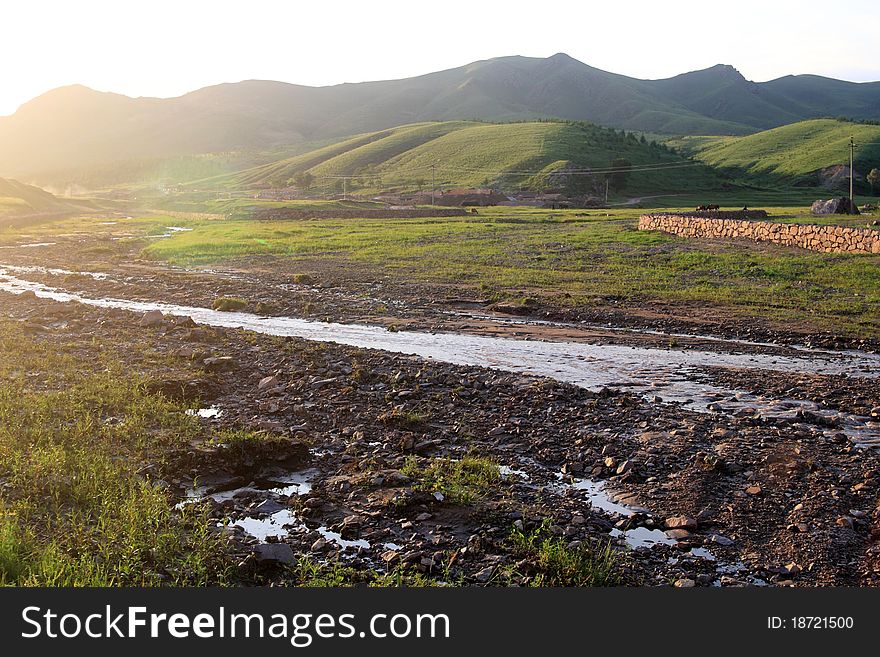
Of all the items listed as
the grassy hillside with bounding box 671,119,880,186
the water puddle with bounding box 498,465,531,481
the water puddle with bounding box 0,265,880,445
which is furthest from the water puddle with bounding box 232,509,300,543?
the grassy hillside with bounding box 671,119,880,186

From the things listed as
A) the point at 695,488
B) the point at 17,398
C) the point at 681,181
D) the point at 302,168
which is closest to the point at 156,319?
the point at 17,398

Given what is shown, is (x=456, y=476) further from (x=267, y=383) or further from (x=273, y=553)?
(x=267, y=383)

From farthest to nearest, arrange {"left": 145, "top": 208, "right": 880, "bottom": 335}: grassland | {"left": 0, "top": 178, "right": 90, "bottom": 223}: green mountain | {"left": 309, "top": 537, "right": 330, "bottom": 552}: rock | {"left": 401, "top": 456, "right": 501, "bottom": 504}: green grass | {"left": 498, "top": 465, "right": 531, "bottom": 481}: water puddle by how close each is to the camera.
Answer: {"left": 0, "top": 178, "right": 90, "bottom": 223}: green mountain → {"left": 145, "top": 208, "right": 880, "bottom": 335}: grassland → {"left": 498, "top": 465, "right": 531, "bottom": 481}: water puddle → {"left": 401, "top": 456, "right": 501, "bottom": 504}: green grass → {"left": 309, "top": 537, "right": 330, "bottom": 552}: rock

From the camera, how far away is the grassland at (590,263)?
1026 inches

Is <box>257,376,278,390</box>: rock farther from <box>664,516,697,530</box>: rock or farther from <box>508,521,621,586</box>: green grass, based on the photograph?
<box>664,516,697,530</box>: rock

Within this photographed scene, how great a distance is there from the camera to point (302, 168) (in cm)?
19375

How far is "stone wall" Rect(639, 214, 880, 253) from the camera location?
112 ft

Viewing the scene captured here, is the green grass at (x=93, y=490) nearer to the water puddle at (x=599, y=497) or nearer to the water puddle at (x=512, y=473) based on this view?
the water puddle at (x=512, y=473)

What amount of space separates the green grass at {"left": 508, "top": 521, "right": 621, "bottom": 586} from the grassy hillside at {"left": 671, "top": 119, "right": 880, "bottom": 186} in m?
142

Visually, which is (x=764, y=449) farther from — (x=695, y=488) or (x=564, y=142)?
(x=564, y=142)

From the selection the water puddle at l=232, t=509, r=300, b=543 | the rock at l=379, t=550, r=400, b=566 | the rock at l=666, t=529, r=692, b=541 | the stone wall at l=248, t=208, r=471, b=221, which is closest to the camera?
the rock at l=379, t=550, r=400, b=566

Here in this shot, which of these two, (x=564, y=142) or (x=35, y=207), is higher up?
(x=564, y=142)

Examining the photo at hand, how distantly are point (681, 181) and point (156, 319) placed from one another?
126 metres

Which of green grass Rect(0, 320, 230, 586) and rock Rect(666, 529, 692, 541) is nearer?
green grass Rect(0, 320, 230, 586)
